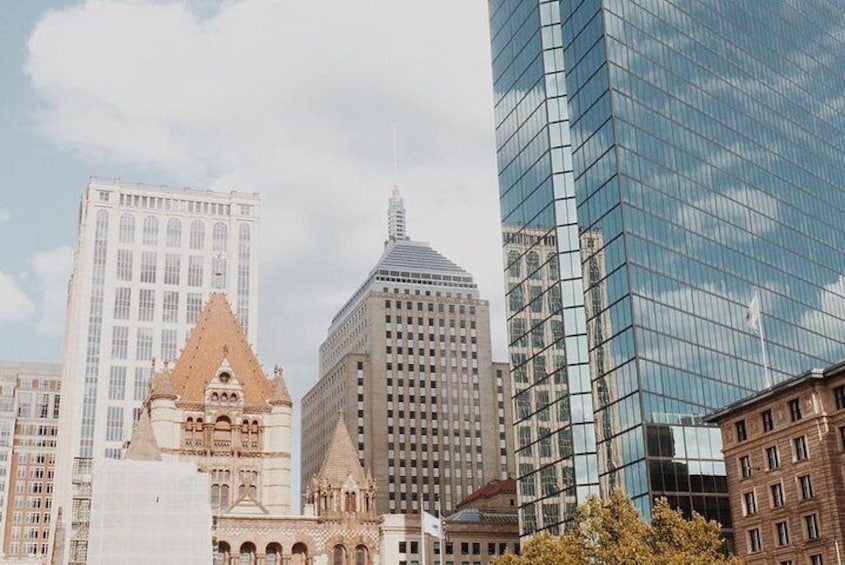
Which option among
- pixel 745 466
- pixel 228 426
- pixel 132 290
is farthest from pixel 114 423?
pixel 745 466

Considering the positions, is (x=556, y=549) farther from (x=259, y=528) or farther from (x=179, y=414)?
(x=179, y=414)

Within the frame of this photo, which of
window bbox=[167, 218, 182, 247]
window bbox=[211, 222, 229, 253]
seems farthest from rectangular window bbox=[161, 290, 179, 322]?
window bbox=[211, 222, 229, 253]

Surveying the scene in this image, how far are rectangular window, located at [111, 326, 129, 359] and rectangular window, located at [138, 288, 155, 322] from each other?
3201 mm

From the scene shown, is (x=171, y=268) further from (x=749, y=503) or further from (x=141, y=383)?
(x=749, y=503)

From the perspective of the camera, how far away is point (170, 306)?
578ft

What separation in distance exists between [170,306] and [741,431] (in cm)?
10959

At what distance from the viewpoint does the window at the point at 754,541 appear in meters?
82.3

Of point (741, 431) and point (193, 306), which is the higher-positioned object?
point (193, 306)

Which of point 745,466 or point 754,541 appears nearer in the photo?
point 754,541

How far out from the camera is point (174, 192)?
185500mm

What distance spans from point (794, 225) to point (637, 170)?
28334mm

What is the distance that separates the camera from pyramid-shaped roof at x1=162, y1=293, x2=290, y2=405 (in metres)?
141

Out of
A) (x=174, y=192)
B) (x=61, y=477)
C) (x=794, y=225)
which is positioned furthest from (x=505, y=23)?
(x=61, y=477)

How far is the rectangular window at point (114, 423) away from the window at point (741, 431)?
4081 inches
